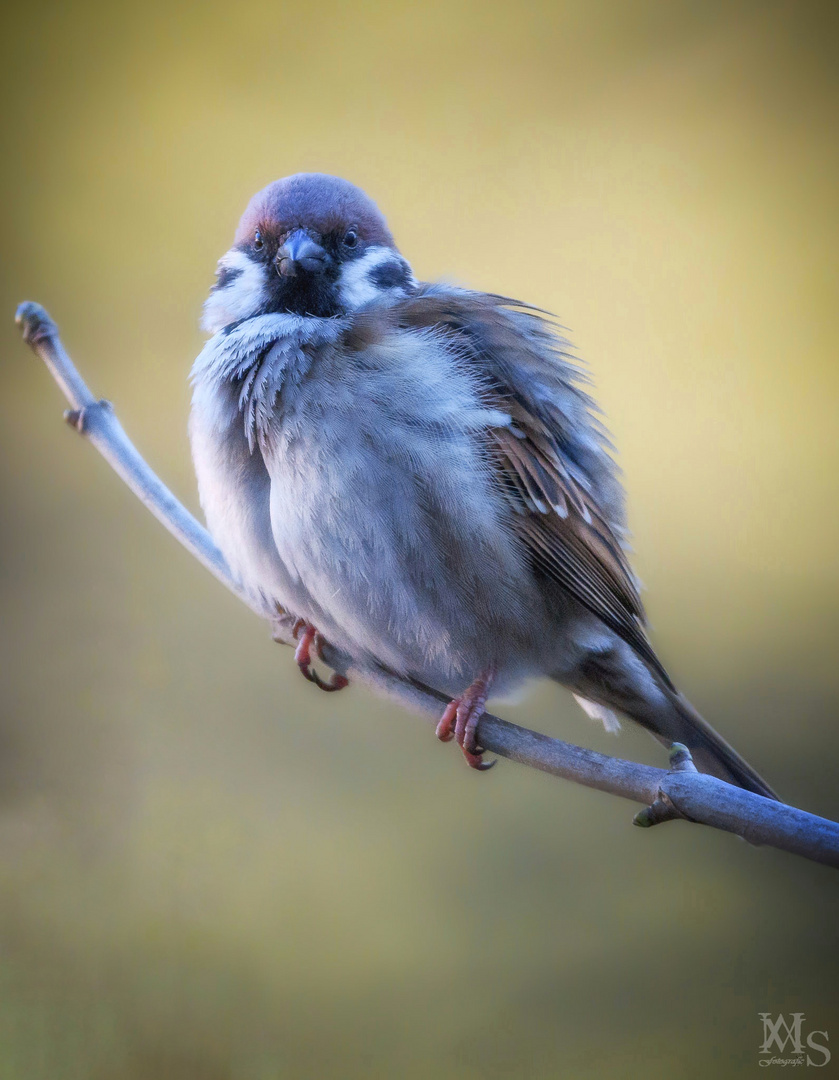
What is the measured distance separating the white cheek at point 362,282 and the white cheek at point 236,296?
12cm

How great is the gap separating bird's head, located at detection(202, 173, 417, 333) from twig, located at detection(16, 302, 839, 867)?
0.75 ft

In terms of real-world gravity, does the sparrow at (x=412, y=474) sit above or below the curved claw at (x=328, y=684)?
above

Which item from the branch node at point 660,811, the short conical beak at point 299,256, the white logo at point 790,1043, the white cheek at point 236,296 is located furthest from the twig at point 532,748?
the white logo at point 790,1043

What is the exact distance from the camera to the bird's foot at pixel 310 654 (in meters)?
1.28

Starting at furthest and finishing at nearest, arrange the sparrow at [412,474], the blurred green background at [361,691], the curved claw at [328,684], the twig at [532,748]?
the curved claw at [328,684]
the blurred green background at [361,691]
the sparrow at [412,474]
the twig at [532,748]

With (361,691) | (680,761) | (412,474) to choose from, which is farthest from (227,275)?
(680,761)

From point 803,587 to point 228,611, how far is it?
3.13ft

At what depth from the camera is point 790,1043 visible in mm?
1104

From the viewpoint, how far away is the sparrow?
107cm

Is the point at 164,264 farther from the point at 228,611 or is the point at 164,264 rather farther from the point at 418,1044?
the point at 418,1044

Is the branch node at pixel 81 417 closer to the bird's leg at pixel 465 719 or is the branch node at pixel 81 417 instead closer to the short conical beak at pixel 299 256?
the short conical beak at pixel 299 256

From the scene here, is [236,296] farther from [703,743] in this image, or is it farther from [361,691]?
[703,743]

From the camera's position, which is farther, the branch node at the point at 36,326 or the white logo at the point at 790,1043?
the branch node at the point at 36,326

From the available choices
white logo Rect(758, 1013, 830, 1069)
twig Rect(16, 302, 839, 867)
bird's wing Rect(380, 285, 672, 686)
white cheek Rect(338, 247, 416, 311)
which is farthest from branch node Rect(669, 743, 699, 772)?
white cheek Rect(338, 247, 416, 311)
